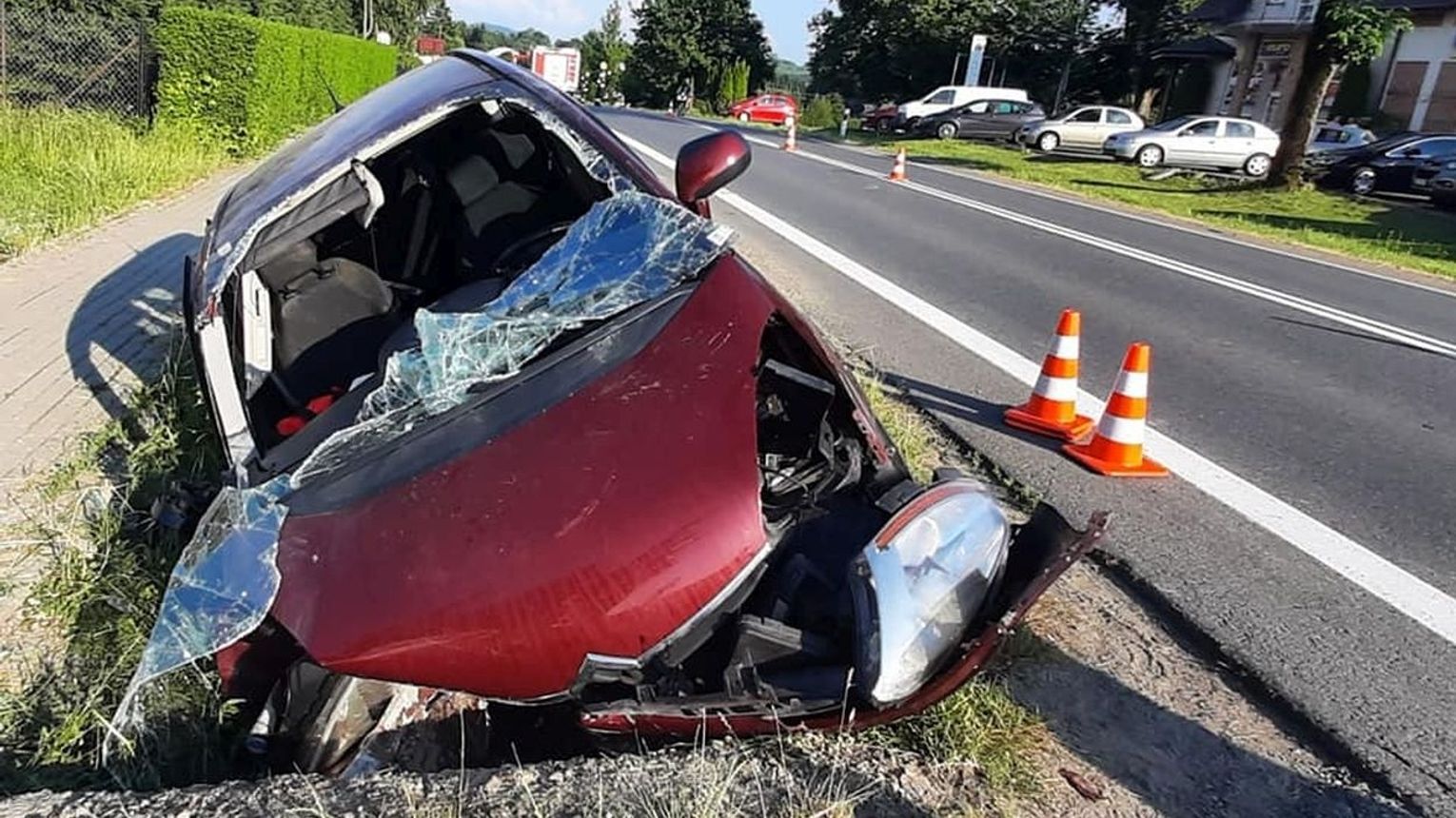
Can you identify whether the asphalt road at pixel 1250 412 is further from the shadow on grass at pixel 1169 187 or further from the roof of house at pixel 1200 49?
the roof of house at pixel 1200 49

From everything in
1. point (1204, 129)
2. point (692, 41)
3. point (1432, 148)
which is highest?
point (692, 41)

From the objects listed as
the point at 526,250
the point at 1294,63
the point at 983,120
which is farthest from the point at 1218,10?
the point at 526,250

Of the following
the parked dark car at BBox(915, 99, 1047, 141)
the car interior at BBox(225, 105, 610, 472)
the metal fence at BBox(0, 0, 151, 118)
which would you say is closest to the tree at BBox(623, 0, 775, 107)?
the parked dark car at BBox(915, 99, 1047, 141)

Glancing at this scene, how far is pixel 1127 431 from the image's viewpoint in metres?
4.77

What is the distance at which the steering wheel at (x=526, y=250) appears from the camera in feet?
11.0

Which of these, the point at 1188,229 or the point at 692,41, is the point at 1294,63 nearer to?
the point at 1188,229

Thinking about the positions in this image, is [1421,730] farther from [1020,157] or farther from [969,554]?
[1020,157]

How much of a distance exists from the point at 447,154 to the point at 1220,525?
3.53 m

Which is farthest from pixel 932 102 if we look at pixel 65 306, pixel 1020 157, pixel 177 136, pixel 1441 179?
pixel 65 306

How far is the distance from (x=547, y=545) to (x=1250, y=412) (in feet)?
16.5

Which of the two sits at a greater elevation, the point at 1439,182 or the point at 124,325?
the point at 1439,182

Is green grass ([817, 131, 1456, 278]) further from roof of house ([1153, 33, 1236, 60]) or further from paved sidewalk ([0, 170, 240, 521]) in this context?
roof of house ([1153, 33, 1236, 60])

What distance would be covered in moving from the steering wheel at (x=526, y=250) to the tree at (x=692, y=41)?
63.3m

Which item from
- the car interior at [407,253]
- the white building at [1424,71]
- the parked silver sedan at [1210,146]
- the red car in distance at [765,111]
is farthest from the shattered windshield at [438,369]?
the red car in distance at [765,111]
